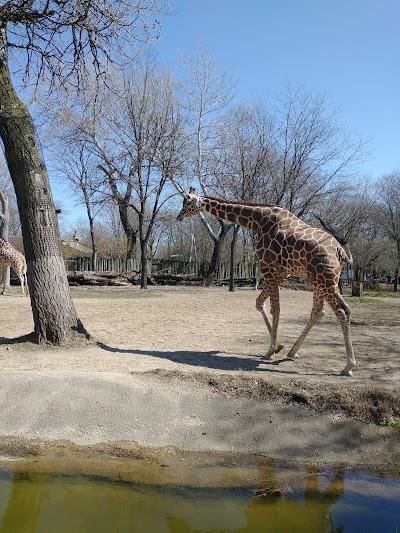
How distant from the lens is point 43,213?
915 centimetres

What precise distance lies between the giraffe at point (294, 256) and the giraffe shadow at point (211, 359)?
45 cm

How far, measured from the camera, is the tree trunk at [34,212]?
9.02 m

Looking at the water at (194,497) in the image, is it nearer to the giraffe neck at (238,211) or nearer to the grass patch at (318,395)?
the grass patch at (318,395)

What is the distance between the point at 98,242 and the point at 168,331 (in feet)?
143

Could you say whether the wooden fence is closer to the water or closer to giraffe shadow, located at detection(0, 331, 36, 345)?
giraffe shadow, located at detection(0, 331, 36, 345)

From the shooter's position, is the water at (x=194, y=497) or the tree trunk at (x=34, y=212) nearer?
the water at (x=194, y=497)

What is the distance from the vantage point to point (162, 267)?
3956 centimetres

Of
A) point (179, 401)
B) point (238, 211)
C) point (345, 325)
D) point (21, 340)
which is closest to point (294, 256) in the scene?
point (345, 325)

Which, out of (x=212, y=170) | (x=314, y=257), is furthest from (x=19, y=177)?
(x=212, y=170)

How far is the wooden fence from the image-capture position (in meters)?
36.7

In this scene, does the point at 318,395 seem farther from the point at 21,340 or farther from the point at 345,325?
the point at 21,340

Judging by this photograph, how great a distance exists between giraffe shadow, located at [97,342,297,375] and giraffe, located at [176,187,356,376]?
450 mm

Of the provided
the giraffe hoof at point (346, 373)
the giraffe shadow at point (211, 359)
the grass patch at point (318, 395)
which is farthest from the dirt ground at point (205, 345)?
the grass patch at point (318, 395)

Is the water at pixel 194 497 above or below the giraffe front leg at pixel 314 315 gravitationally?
below
